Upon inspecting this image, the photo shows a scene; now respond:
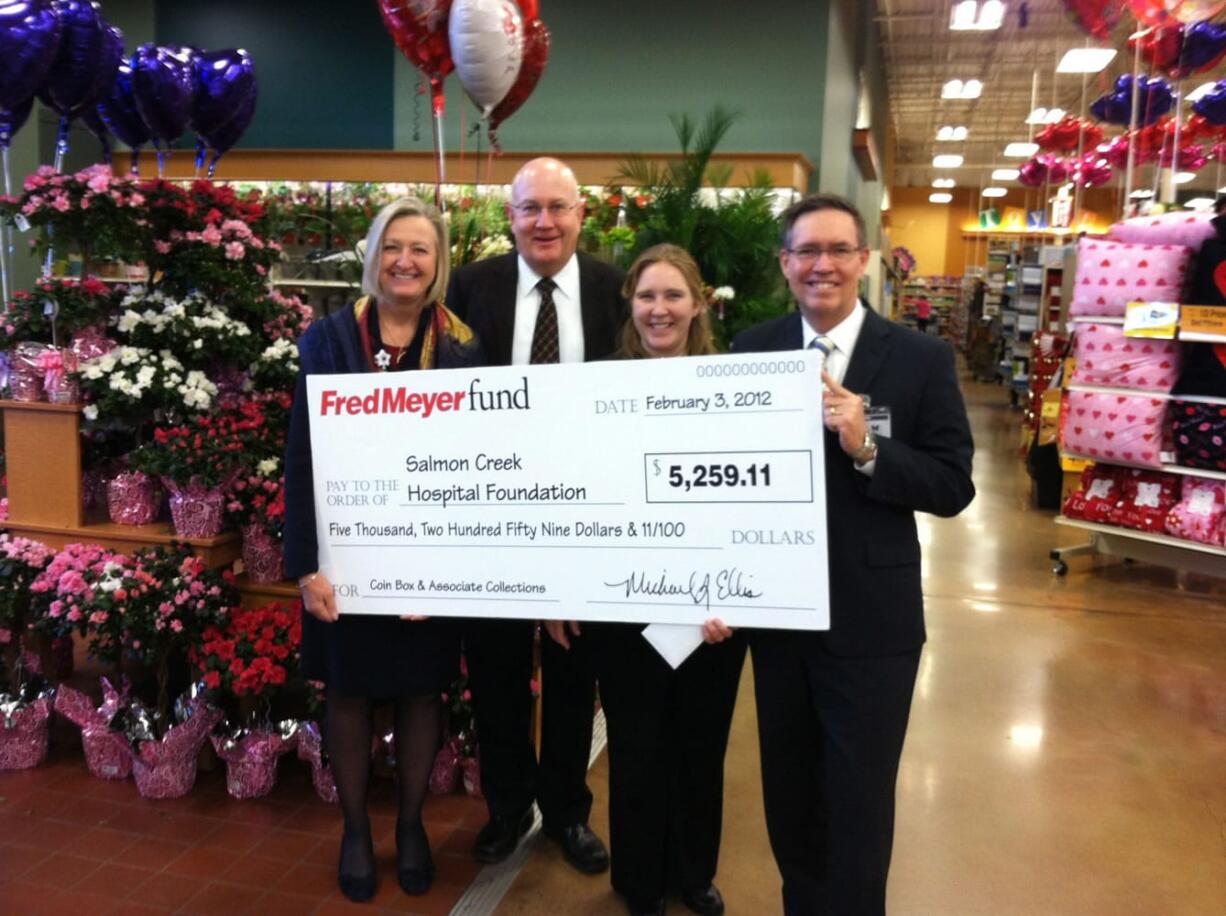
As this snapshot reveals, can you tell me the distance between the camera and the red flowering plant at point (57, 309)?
2928mm

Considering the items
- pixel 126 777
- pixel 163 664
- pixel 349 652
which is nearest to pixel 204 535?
pixel 163 664

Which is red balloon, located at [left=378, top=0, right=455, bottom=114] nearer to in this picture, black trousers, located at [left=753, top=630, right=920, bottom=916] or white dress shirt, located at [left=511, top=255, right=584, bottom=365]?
white dress shirt, located at [left=511, top=255, right=584, bottom=365]

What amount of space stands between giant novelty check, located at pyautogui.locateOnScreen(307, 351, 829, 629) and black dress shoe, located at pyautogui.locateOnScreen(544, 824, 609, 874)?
757 mm

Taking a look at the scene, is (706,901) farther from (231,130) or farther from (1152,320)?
(231,130)

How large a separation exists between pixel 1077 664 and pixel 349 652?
317 centimetres

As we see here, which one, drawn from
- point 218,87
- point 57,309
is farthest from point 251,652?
point 218,87

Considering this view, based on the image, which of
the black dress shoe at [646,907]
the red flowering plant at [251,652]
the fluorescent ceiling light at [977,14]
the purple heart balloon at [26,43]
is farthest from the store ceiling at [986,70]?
the black dress shoe at [646,907]

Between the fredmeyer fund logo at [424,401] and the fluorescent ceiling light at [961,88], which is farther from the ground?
the fluorescent ceiling light at [961,88]

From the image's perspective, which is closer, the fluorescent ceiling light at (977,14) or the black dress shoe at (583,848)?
the black dress shoe at (583,848)

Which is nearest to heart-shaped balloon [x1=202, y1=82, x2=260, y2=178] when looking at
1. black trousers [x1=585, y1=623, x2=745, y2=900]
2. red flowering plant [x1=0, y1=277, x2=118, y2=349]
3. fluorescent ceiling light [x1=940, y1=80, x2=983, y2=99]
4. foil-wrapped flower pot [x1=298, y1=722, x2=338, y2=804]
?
red flowering plant [x1=0, y1=277, x2=118, y2=349]

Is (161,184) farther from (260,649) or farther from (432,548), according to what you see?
(432,548)

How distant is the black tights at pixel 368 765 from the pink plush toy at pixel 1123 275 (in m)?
4.17

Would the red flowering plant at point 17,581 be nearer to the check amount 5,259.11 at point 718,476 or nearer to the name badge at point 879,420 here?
the check amount 5,259.11 at point 718,476

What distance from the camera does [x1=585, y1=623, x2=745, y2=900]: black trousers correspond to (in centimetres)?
207
